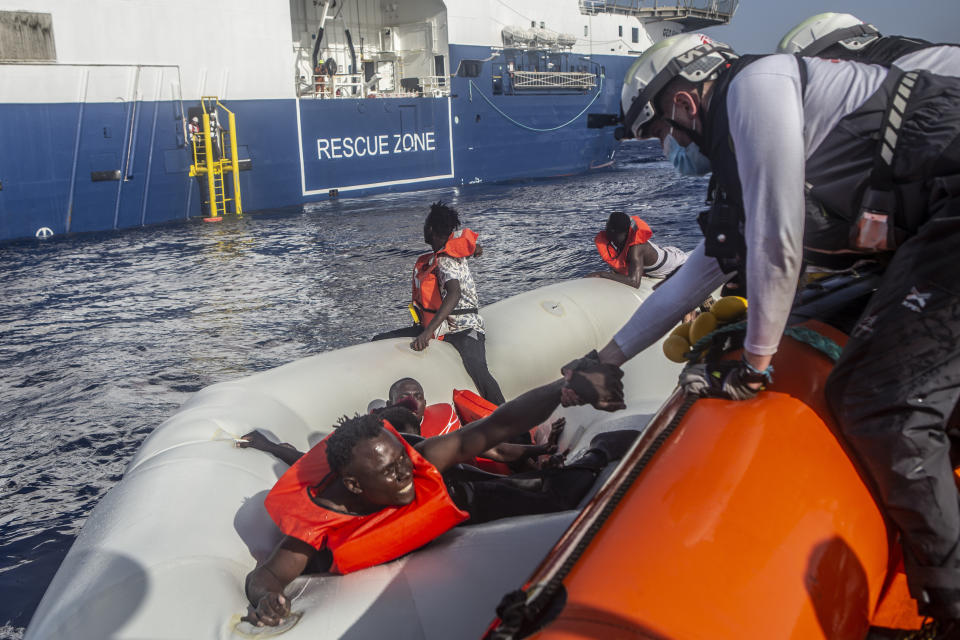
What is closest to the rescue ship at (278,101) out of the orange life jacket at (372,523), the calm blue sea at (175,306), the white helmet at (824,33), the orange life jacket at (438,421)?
the calm blue sea at (175,306)

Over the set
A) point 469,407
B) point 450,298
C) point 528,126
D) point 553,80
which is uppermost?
point 553,80

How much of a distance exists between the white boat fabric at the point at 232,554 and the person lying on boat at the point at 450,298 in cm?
95

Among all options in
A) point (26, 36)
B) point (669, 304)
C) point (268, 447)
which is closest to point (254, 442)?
point (268, 447)

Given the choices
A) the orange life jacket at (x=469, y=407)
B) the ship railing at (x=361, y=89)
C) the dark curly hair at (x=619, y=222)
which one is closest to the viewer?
the orange life jacket at (x=469, y=407)

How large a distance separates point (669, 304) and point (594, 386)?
349 millimetres

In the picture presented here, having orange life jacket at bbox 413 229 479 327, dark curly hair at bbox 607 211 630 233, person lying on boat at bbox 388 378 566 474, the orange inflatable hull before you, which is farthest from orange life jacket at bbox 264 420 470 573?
dark curly hair at bbox 607 211 630 233

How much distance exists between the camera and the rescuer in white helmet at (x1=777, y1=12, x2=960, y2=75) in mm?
2625

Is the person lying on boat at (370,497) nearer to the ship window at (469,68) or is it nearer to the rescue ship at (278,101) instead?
the rescue ship at (278,101)

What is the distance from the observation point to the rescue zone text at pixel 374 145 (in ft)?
52.8

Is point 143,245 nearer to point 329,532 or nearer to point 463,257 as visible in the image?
point 463,257

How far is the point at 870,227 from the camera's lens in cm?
176

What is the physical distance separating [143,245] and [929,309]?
12094 millimetres

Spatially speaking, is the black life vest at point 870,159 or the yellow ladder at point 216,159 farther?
the yellow ladder at point 216,159

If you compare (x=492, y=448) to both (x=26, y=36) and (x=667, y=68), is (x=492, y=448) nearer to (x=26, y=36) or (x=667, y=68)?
(x=667, y=68)
